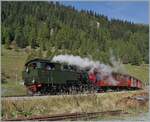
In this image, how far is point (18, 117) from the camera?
517 inches

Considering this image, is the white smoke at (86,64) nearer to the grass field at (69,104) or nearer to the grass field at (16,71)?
the grass field at (69,104)

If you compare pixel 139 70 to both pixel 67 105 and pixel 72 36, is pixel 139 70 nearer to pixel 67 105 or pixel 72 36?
pixel 72 36

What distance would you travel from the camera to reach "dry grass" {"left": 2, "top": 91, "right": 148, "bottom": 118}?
534 inches

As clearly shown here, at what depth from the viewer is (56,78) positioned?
17.5 m

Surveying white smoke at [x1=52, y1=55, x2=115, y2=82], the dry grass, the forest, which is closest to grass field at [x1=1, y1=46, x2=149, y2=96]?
the forest

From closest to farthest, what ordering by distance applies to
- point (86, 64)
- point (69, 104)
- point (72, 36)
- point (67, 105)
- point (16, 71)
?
point (67, 105), point (69, 104), point (86, 64), point (16, 71), point (72, 36)

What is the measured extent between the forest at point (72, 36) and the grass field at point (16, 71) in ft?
2.44

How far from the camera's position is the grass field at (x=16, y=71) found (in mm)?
23344

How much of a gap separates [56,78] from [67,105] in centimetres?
240

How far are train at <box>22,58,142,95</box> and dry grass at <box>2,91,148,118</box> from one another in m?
1.31

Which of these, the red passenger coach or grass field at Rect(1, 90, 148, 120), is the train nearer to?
the red passenger coach

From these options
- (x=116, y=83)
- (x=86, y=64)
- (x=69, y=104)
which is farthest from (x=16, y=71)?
(x=69, y=104)

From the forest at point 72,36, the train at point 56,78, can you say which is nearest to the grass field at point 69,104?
the train at point 56,78

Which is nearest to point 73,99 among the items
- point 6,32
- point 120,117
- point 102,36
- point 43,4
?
point 120,117
